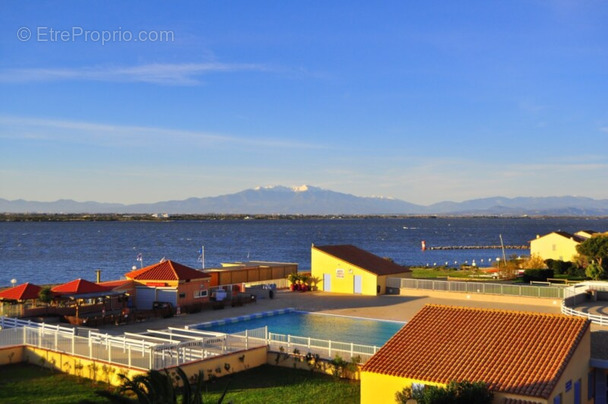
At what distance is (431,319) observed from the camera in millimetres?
19906

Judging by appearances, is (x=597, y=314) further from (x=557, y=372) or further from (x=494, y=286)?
(x=557, y=372)

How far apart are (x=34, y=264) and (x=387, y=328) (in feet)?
244

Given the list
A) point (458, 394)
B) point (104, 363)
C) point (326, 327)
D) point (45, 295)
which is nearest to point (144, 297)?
point (45, 295)

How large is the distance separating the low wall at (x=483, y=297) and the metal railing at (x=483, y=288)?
0.20 m

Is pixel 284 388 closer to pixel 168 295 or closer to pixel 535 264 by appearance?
pixel 168 295

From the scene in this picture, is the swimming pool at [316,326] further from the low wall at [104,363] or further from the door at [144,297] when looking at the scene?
the low wall at [104,363]

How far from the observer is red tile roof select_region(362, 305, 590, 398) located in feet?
52.9

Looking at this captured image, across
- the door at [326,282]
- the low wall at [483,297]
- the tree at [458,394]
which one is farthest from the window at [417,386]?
the door at [326,282]

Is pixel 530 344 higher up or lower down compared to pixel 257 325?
higher up

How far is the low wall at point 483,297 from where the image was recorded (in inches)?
1441

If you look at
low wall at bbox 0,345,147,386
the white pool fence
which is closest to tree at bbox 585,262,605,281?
the white pool fence

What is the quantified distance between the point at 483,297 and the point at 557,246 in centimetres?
2928

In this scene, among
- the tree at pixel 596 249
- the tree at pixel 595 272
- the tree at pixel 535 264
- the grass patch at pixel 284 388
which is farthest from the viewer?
the tree at pixel 535 264

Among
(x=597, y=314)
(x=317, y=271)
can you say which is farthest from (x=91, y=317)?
(x=597, y=314)
